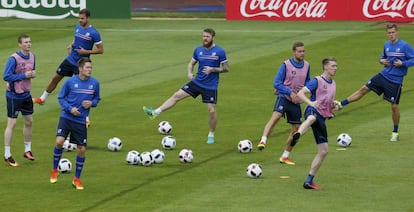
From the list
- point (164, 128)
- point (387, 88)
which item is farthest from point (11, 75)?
point (387, 88)

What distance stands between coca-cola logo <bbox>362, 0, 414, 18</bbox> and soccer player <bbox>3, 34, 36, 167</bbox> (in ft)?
89.3

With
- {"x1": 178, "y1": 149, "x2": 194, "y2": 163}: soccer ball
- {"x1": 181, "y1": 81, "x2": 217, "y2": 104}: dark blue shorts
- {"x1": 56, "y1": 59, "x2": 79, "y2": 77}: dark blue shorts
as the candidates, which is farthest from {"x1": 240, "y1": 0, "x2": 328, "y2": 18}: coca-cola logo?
{"x1": 178, "y1": 149, "x2": 194, "y2": 163}: soccer ball

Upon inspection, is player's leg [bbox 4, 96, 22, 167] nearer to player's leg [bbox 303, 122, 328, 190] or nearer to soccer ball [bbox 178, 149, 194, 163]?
soccer ball [bbox 178, 149, 194, 163]

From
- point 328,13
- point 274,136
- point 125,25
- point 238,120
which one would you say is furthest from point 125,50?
point 274,136

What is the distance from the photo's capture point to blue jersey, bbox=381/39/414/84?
25953mm

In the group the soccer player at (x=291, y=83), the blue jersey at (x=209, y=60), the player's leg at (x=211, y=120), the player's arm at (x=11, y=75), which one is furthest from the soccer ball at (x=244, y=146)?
the player's arm at (x=11, y=75)

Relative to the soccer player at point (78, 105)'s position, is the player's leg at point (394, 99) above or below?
below

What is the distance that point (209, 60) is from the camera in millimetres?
25719

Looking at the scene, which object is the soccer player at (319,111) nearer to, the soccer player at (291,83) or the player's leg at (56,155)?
the soccer player at (291,83)

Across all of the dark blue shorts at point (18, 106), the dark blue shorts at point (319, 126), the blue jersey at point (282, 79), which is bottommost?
the dark blue shorts at point (18, 106)

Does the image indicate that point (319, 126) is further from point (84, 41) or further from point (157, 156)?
point (84, 41)

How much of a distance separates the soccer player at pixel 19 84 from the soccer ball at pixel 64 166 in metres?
1.48

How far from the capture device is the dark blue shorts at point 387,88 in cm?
2614

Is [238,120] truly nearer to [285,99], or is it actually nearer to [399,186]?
[285,99]
